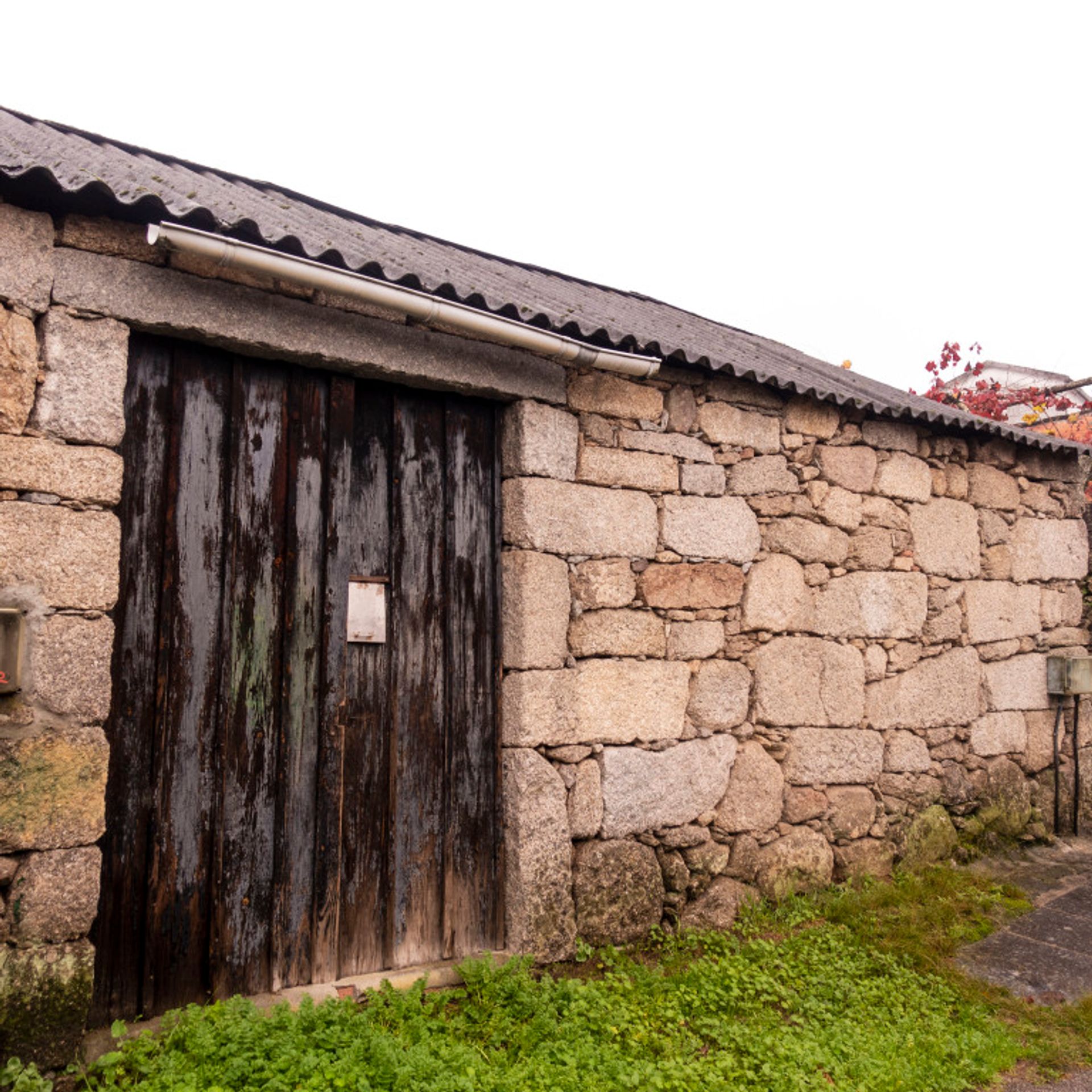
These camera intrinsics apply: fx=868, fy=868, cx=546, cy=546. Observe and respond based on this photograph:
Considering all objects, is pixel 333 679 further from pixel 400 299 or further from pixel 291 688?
pixel 400 299

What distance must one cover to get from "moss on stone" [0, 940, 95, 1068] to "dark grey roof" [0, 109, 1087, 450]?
2221mm

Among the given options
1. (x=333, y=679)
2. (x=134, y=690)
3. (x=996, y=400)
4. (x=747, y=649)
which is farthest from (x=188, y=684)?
(x=996, y=400)

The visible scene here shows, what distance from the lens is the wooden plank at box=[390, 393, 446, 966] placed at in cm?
342

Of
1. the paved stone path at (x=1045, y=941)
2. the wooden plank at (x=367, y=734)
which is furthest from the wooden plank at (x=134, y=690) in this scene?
the paved stone path at (x=1045, y=941)

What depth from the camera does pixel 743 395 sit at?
4414 mm

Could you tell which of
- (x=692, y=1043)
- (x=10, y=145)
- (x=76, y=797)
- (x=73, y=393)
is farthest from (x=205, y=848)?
(x=10, y=145)

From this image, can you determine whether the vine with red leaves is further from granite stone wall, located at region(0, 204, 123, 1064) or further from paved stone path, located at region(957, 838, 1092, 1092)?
granite stone wall, located at region(0, 204, 123, 1064)

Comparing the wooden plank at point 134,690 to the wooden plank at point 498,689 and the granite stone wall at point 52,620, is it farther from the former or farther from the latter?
the wooden plank at point 498,689

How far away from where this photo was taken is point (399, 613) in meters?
3.51

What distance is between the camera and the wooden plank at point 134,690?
2805 millimetres

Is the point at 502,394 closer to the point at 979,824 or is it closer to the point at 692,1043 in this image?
the point at 692,1043

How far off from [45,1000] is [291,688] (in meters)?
1.18

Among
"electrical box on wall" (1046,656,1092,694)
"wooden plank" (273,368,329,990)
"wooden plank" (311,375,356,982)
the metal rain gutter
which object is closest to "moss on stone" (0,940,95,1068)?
"wooden plank" (273,368,329,990)

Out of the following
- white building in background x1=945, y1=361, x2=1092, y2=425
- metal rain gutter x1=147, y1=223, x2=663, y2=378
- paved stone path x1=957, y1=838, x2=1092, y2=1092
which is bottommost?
paved stone path x1=957, y1=838, x2=1092, y2=1092
